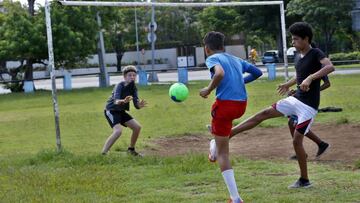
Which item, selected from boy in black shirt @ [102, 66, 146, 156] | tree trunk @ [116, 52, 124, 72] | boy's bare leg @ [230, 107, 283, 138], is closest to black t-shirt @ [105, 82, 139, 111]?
boy in black shirt @ [102, 66, 146, 156]

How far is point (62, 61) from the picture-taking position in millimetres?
33938

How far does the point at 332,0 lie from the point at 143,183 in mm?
39768

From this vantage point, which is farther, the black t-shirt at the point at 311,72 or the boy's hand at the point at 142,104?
the boy's hand at the point at 142,104

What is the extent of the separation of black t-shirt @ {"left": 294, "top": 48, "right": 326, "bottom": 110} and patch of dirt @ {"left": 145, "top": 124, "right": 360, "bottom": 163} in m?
2.04

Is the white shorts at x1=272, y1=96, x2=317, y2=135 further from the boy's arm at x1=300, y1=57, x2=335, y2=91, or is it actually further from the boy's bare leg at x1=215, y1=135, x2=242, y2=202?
the boy's bare leg at x1=215, y1=135, x2=242, y2=202

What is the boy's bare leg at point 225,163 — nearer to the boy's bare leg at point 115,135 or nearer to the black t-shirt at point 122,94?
the black t-shirt at point 122,94

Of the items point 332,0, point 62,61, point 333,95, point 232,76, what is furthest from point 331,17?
point 232,76

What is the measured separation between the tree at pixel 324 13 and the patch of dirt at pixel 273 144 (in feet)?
108

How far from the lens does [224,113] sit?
20.7 ft

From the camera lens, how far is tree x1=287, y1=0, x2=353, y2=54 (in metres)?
44.5

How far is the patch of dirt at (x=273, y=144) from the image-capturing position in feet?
31.5

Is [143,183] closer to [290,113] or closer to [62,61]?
[290,113]

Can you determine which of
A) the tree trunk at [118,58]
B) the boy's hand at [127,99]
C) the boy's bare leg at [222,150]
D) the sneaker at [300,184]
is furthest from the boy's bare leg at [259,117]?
the tree trunk at [118,58]

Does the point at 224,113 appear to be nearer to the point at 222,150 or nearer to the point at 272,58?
the point at 222,150
